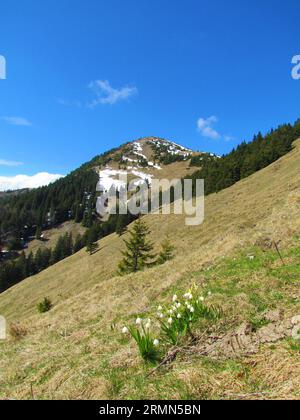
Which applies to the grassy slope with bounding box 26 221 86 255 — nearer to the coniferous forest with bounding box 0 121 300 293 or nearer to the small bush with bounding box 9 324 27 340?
the coniferous forest with bounding box 0 121 300 293

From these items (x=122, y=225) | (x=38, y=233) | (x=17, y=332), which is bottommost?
(x=17, y=332)

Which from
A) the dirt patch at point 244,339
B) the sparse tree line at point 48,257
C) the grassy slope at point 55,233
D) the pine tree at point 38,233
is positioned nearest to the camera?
the dirt patch at point 244,339

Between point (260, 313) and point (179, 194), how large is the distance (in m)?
107

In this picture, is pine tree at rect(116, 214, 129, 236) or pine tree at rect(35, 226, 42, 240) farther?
pine tree at rect(35, 226, 42, 240)

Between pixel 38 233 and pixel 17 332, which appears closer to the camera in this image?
pixel 17 332

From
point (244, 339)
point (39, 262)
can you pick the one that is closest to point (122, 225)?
point (39, 262)

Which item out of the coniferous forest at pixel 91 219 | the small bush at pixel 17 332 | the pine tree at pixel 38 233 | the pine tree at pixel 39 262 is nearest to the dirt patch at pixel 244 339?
the small bush at pixel 17 332

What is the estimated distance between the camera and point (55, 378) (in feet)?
23.7

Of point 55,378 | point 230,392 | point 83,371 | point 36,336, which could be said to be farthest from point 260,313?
point 36,336

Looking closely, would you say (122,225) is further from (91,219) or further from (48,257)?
(91,219)

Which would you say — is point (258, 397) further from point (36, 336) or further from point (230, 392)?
point (36, 336)

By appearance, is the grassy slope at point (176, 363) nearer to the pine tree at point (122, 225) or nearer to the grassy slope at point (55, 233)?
the pine tree at point (122, 225)

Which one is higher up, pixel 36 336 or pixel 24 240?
pixel 24 240

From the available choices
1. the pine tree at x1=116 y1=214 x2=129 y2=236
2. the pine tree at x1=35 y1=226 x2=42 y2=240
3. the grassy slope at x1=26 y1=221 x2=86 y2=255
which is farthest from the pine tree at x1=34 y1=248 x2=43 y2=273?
the pine tree at x1=35 y1=226 x2=42 y2=240
